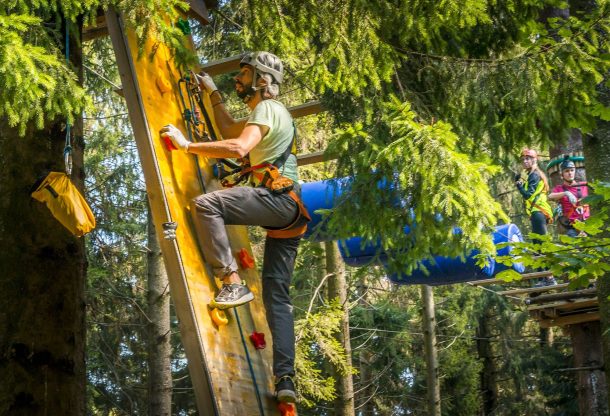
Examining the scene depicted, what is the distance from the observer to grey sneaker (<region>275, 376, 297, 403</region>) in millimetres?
5512

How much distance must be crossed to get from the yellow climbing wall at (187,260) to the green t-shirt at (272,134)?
1.63ft

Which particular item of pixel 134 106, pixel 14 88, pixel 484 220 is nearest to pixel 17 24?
pixel 14 88

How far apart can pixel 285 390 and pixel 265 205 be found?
3.67 feet

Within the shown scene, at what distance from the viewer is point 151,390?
11180 mm

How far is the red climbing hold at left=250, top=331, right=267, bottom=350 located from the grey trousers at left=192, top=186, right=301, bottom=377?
173 millimetres

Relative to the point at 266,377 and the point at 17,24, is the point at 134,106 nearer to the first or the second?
the point at 17,24

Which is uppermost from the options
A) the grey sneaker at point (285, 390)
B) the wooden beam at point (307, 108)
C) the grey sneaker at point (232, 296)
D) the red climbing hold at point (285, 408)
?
the wooden beam at point (307, 108)

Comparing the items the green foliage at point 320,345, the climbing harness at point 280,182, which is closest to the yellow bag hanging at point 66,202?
the climbing harness at point 280,182

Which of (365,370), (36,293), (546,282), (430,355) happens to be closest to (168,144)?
(36,293)

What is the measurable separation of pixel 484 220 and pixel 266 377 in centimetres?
171

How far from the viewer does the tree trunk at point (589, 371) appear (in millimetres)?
11469

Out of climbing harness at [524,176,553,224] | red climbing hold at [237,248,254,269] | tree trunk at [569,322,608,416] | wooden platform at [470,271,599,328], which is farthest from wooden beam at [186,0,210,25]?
tree trunk at [569,322,608,416]

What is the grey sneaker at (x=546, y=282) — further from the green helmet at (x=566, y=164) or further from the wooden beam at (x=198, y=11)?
the wooden beam at (x=198, y=11)

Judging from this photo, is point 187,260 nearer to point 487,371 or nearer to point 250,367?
point 250,367
